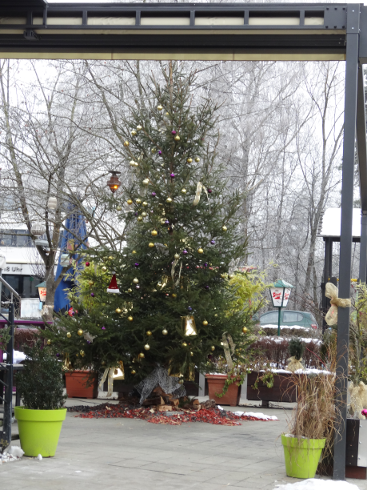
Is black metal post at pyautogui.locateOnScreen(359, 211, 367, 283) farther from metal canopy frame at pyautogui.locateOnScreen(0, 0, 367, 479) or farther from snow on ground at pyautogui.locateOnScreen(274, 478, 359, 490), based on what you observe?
snow on ground at pyautogui.locateOnScreen(274, 478, 359, 490)

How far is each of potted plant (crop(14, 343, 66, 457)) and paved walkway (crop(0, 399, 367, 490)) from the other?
0.17 meters

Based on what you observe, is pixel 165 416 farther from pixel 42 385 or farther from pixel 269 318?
pixel 269 318

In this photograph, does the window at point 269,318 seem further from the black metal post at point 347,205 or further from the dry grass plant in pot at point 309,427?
the dry grass plant in pot at point 309,427

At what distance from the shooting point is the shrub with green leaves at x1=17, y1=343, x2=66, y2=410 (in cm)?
645

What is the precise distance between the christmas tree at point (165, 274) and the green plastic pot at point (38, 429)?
2.68 meters

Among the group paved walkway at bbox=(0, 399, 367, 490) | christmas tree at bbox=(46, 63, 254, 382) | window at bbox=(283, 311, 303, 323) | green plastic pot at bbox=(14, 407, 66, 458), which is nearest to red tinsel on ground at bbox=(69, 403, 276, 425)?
paved walkway at bbox=(0, 399, 367, 490)

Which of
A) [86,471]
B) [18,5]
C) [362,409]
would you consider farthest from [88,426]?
[18,5]

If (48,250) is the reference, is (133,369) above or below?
below

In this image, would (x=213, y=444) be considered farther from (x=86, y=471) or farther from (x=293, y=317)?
(x=293, y=317)

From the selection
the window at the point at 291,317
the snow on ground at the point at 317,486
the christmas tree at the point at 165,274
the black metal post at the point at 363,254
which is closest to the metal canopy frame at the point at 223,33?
the snow on ground at the point at 317,486

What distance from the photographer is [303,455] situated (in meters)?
5.93

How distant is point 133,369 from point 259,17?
18.6 feet

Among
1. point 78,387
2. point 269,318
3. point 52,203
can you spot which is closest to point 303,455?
point 78,387

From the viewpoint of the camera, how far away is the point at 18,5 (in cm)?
→ 614
